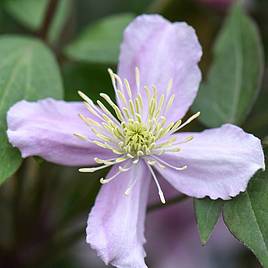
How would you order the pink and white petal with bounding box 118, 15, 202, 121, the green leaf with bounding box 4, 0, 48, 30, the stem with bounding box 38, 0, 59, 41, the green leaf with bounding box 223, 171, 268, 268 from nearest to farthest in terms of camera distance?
the green leaf with bounding box 223, 171, 268, 268
the pink and white petal with bounding box 118, 15, 202, 121
the stem with bounding box 38, 0, 59, 41
the green leaf with bounding box 4, 0, 48, 30

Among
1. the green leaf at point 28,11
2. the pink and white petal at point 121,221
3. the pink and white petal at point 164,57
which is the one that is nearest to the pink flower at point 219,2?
the green leaf at point 28,11

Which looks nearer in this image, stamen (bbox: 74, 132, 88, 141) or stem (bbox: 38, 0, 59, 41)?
stamen (bbox: 74, 132, 88, 141)

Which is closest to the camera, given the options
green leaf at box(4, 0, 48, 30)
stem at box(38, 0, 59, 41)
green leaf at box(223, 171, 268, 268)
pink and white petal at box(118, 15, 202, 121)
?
green leaf at box(223, 171, 268, 268)

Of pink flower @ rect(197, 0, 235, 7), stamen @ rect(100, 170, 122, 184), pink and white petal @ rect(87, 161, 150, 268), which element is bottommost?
pink flower @ rect(197, 0, 235, 7)

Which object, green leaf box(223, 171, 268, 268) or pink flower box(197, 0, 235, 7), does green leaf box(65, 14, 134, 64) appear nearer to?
pink flower box(197, 0, 235, 7)

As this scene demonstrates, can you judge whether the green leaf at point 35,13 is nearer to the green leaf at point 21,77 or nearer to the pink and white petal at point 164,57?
the green leaf at point 21,77

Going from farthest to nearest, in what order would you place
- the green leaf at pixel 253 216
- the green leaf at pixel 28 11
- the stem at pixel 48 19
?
the green leaf at pixel 28 11 → the stem at pixel 48 19 → the green leaf at pixel 253 216

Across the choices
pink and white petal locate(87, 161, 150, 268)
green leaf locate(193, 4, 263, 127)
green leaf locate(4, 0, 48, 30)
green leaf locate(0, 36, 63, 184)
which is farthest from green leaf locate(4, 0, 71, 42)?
pink and white petal locate(87, 161, 150, 268)
